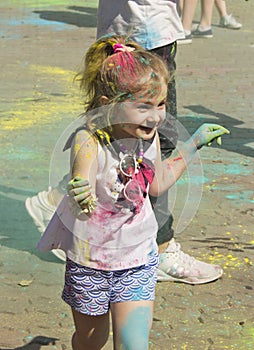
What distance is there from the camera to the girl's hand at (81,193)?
3.08 m

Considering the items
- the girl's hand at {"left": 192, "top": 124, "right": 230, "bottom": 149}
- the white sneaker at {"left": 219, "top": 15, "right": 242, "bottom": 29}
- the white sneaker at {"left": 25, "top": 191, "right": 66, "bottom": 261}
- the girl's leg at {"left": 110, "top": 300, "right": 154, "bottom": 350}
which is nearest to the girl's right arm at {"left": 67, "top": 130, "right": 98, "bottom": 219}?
the girl's leg at {"left": 110, "top": 300, "right": 154, "bottom": 350}

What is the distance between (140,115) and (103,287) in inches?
26.7

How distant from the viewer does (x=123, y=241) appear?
3381mm

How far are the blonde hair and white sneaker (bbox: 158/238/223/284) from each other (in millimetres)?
1655

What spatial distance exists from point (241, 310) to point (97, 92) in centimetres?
174

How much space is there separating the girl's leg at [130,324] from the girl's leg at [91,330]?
0.11 metres

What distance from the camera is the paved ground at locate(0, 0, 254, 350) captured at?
4383 millimetres

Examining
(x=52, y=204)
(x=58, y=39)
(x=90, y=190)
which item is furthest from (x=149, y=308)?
(x=58, y=39)

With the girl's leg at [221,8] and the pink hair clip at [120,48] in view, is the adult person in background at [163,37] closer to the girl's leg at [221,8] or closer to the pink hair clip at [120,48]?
the pink hair clip at [120,48]

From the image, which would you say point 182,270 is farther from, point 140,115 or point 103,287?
point 140,115

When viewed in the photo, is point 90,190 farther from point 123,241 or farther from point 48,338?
point 48,338

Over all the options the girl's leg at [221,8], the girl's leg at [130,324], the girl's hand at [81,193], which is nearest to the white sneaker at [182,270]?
the girl's leg at [130,324]

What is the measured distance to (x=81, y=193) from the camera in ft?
10.1

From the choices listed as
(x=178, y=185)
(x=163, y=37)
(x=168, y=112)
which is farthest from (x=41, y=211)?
(x=163, y=37)
